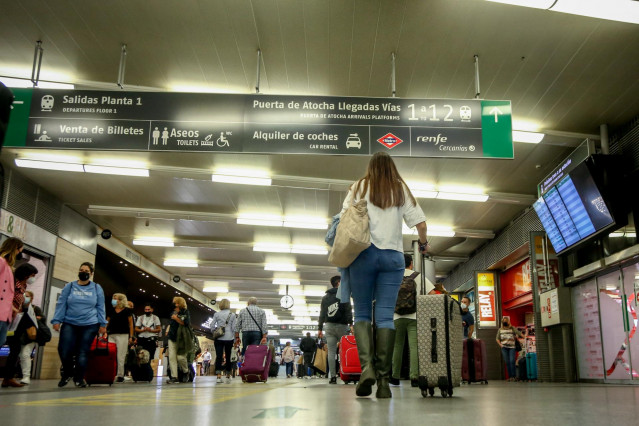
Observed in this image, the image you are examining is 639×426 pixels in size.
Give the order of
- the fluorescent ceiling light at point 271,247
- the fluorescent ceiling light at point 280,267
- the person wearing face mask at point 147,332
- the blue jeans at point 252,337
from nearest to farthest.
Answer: the blue jeans at point 252,337, the person wearing face mask at point 147,332, the fluorescent ceiling light at point 271,247, the fluorescent ceiling light at point 280,267

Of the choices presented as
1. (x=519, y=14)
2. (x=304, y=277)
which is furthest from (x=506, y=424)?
(x=304, y=277)

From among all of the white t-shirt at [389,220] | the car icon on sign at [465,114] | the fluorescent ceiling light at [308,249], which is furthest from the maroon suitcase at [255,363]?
the fluorescent ceiling light at [308,249]

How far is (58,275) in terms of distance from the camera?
45.8 ft

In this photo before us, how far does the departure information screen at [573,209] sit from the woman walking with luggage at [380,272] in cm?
607

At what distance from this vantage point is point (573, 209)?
32.1 feet

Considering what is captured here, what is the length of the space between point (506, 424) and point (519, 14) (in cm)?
586

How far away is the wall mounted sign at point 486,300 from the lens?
18234 millimetres

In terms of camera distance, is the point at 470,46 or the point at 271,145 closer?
the point at 271,145

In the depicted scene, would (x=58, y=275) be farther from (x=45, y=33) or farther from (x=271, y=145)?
(x=271, y=145)

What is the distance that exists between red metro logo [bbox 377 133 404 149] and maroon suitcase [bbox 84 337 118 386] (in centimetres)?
499

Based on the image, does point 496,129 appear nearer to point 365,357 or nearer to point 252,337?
point 365,357

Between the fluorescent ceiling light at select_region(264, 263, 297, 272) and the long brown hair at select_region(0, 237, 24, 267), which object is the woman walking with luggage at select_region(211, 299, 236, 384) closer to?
the long brown hair at select_region(0, 237, 24, 267)

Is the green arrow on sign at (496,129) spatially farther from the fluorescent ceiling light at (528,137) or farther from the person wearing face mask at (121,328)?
the person wearing face mask at (121,328)

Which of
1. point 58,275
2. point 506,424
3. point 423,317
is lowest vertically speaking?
point 506,424
